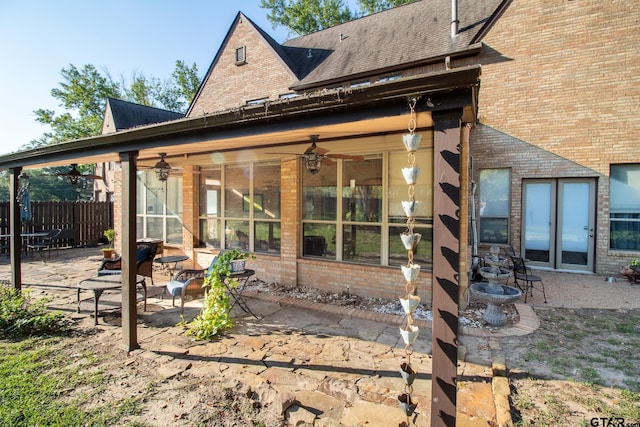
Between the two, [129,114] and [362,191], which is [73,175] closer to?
[362,191]

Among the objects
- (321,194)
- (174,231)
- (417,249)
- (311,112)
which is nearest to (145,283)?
(174,231)

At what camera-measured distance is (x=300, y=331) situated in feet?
14.8

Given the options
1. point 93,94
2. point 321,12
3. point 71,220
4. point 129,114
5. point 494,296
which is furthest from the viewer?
point 93,94

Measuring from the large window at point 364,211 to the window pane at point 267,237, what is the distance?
2.50 feet

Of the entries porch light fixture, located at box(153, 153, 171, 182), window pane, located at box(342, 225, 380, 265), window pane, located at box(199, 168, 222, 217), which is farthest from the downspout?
porch light fixture, located at box(153, 153, 171, 182)

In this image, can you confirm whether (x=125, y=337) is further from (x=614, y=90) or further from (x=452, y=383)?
(x=614, y=90)

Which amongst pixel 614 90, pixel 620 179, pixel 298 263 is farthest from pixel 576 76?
pixel 298 263

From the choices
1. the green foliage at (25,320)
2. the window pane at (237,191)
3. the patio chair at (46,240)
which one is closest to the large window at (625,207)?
the window pane at (237,191)

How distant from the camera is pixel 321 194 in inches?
263

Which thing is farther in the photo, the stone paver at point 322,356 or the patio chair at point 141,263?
the patio chair at point 141,263

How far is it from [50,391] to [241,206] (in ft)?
16.6

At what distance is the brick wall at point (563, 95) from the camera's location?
7430 mm

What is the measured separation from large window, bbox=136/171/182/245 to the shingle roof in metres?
5.11

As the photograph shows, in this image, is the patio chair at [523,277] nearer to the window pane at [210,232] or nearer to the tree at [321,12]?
the window pane at [210,232]
